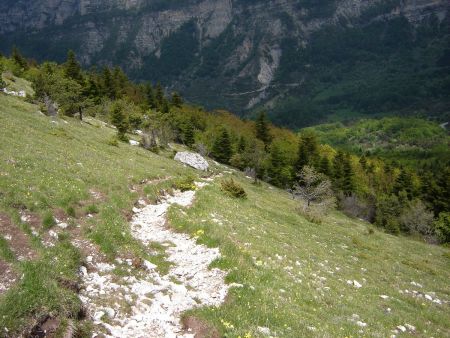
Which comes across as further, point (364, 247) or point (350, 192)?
point (350, 192)

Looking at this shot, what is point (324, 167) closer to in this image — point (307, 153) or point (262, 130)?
point (307, 153)

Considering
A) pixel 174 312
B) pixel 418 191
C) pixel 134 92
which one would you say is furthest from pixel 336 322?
pixel 134 92

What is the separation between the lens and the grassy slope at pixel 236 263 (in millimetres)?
12672

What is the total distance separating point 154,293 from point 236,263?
3958mm

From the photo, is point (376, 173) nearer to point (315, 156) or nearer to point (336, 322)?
point (315, 156)

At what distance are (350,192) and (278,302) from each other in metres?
95.1

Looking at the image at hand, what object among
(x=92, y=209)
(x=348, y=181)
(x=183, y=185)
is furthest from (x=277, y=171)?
(x=92, y=209)

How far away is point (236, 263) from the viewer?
16.5m

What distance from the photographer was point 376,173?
135125 mm

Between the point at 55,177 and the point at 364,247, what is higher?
the point at 55,177

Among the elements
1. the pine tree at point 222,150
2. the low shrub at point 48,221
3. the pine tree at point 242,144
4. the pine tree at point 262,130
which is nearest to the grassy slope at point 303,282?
the low shrub at point 48,221

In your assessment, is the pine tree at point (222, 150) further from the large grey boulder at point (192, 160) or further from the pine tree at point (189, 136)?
the large grey boulder at point (192, 160)

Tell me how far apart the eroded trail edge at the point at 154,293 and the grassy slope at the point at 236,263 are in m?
0.73

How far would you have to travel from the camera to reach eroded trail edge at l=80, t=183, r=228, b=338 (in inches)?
480
